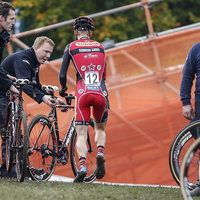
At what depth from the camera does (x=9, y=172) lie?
7.36 metres

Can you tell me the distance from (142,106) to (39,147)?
8.59 feet

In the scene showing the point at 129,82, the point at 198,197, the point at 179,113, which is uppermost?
the point at 129,82

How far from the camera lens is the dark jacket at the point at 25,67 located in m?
7.65

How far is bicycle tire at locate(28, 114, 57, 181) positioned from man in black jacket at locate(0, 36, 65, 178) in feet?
0.89

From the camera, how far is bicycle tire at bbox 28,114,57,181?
751 cm

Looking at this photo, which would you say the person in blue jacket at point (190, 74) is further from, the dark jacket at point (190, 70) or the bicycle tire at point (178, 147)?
the bicycle tire at point (178, 147)

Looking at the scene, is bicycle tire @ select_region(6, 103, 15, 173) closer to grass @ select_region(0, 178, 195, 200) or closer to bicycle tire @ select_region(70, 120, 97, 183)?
grass @ select_region(0, 178, 195, 200)

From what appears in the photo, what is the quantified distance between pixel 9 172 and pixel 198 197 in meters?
2.54

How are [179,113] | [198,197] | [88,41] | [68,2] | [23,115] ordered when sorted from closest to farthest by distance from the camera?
[198,197]
[23,115]
[88,41]
[179,113]
[68,2]

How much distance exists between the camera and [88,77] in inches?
277

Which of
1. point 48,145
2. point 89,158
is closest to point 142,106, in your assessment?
point 89,158

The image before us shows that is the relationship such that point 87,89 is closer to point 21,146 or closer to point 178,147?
point 21,146

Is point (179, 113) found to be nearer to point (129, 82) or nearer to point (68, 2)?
point (129, 82)

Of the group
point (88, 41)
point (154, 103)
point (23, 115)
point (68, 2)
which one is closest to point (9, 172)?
point (23, 115)
